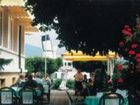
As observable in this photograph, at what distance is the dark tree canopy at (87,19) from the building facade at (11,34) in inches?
330

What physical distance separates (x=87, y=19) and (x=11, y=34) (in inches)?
845

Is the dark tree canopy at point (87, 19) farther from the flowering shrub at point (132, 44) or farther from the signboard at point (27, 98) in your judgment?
the flowering shrub at point (132, 44)

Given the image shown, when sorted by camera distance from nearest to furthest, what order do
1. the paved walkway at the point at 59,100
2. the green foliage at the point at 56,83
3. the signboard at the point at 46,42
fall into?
1. the paved walkway at the point at 59,100
2. the signboard at the point at 46,42
3. the green foliage at the point at 56,83

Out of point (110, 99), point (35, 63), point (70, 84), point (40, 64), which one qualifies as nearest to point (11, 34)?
point (70, 84)

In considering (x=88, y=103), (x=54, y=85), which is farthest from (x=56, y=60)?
(x=88, y=103)

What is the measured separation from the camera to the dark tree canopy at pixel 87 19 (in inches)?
747

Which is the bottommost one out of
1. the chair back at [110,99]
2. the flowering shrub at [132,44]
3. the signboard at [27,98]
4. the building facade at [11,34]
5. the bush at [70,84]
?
the chair back at [110,99]

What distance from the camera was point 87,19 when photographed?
778 inches

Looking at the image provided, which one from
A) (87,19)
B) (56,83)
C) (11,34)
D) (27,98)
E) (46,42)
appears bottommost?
(27,98)

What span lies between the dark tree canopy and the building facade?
8.38 metres

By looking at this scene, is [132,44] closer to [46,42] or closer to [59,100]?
[59,100]

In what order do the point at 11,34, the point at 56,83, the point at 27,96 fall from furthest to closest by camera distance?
the point at 56,83 < the point at 11,34 < the point at 27,96

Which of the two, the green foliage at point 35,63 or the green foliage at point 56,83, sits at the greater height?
the green foliage at point 35,63

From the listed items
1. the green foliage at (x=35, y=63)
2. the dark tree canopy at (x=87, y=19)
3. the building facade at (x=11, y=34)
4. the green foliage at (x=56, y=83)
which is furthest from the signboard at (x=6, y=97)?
the green foliage at (x=35, y=63)
